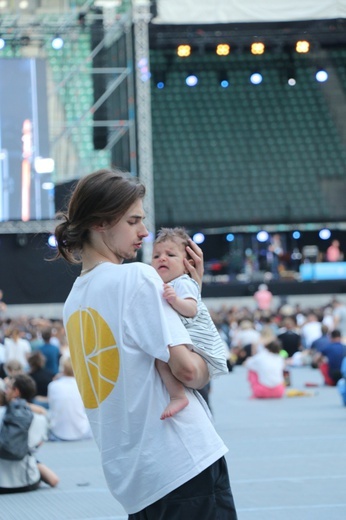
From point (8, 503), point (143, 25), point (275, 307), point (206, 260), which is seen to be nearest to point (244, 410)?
point (8, 503)

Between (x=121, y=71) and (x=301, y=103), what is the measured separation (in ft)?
35.1

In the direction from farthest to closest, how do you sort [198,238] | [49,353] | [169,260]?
[198,238] → [49,353] → [169,260]

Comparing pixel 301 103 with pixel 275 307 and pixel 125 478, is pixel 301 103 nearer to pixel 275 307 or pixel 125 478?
pixel 275 307

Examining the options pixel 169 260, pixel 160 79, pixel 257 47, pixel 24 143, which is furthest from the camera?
pixel 160 79

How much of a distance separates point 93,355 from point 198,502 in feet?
1.45

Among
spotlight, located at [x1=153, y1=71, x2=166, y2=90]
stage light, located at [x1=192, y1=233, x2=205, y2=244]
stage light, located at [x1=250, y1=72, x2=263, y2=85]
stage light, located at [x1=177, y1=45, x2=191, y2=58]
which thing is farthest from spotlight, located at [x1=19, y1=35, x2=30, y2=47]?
stage light, located at [x1=192, y1=233, x2=205, y2=244]

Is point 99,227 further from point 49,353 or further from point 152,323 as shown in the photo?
point 49,353

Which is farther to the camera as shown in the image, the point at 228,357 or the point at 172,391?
the point at 228,357

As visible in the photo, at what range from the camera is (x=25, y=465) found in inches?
312

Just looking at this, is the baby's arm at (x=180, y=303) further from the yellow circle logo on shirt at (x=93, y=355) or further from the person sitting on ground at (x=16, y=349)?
the person sitting on ground at (x=16, y=349)

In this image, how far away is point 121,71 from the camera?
22.7m

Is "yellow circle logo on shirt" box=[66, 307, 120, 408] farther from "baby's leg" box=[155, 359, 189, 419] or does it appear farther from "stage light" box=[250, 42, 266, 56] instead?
"stage light" box=[250, 42, 266, 56]

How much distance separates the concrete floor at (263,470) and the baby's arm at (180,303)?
3.93m

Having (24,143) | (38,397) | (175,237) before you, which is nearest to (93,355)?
(175,237)
